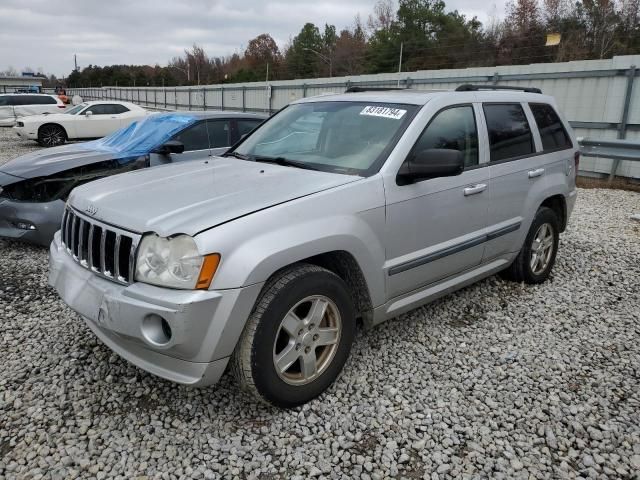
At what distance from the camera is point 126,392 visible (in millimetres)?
2912

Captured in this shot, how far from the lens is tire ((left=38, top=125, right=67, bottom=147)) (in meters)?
15.6

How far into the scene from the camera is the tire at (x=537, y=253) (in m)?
4.47

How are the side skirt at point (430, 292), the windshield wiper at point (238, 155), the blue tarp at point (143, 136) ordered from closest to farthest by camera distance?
1. the side skirt at point (430, 292)
2. the windshield wiper at point (238, 155)
3. the blue tarp at point (143, 136)

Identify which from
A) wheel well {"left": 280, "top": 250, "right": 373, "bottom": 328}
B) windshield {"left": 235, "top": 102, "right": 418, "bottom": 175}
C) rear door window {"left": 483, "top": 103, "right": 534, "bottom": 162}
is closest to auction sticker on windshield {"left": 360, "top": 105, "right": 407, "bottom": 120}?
windshield {"left": 235, "top": 102, "right": 418, "bottom": 175}

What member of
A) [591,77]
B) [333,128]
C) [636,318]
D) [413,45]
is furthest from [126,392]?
[413,45]

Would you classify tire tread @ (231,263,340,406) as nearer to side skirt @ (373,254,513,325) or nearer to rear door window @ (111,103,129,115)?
side skirt @ (373,254,513,325)

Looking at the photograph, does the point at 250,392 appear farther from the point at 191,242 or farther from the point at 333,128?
the point at 333,128

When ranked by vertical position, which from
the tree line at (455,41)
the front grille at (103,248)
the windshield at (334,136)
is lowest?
the front grille at (103,248)

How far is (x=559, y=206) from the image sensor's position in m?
4.80

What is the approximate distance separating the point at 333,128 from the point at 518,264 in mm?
2191

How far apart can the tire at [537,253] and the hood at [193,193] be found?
89.1 inches

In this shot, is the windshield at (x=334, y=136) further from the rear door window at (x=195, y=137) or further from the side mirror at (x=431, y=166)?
the rear door window at (x=195, y=137)

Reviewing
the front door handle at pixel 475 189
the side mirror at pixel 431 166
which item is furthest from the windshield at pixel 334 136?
the front door handle at pixel 475 189

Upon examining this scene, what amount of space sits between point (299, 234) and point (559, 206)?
328cm
